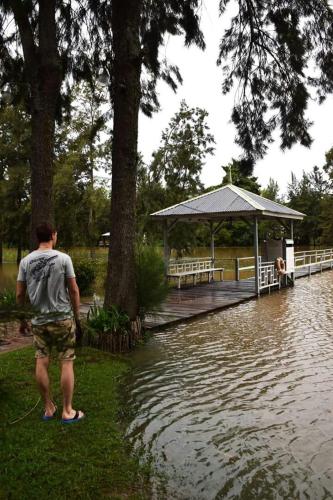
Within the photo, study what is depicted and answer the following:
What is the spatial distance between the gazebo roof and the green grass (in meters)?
10.1

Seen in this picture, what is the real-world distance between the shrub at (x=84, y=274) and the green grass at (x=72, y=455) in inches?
326

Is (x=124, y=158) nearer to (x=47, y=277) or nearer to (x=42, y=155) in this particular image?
(x=42, y=155)

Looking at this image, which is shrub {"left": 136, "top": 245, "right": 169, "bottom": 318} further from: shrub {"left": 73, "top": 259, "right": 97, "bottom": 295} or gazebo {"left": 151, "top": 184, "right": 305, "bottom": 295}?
gazebo {"left": 151, "top": 184, "right": 305, "bottom": 295}

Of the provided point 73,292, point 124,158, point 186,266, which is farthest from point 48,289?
point 186,266

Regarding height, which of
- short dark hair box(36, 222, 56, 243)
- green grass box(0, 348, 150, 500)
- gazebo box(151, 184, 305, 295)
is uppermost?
gazebo box(151, 184, 305, 295)

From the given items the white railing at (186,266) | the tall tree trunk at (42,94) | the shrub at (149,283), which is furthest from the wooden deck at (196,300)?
the tall tree trunk at (42,94)

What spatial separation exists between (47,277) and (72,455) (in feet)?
4.92

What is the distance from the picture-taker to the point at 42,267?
3904 mm

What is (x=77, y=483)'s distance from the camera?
3.06 meters

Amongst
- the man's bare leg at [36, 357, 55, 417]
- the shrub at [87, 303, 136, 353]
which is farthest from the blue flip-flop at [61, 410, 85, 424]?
the shrub at [87, 303, 136, 353]

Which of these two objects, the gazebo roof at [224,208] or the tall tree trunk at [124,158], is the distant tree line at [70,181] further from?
the tall tree trunk at [124,158]

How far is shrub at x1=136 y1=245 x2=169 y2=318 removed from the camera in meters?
7.95

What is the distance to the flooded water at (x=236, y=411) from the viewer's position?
129 inches

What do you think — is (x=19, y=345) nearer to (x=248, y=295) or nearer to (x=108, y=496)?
(x=108, y=496)
